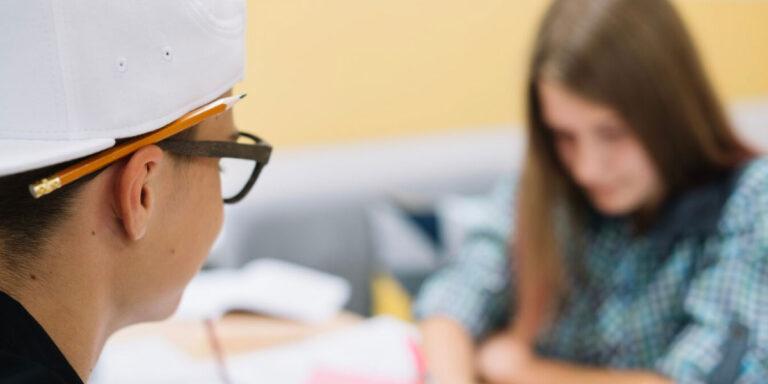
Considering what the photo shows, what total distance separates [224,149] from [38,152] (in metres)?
0.18

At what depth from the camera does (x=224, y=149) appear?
0.73m

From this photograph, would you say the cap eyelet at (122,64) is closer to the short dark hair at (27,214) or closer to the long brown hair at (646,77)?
the short dark hair at (27,214)

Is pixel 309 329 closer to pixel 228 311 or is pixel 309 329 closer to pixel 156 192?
pixel 228 311

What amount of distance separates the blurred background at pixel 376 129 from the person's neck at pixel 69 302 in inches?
50.1

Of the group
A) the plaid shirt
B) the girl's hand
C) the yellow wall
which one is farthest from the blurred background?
the girl's hand

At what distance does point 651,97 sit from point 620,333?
1.48ft

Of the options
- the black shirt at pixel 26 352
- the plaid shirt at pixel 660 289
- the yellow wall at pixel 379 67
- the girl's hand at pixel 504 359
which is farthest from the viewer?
the yellow wall at pixel 379 67

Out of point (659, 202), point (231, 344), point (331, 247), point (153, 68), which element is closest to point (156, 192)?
point (153, 68)

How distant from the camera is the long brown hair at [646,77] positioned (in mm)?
1236

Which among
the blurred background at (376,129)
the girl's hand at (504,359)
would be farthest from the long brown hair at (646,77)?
the blurred background at (376,129)

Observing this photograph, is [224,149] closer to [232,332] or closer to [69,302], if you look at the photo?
[69,302]

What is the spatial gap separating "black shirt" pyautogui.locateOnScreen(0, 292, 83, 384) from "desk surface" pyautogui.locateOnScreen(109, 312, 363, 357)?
2.30 ft

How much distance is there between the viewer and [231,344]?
1.38m

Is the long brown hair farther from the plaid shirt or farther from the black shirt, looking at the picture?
the black shirt
